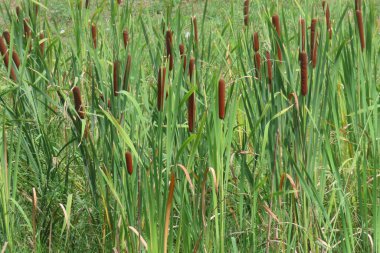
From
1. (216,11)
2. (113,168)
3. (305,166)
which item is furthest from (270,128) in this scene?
(216,11)

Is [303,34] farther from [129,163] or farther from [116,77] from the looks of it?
[129,163]

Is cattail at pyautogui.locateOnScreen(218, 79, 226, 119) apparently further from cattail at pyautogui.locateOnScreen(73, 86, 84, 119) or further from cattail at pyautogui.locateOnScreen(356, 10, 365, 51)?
cattail at pyautogui.locateOnScreen(356, 10, 365, 51)

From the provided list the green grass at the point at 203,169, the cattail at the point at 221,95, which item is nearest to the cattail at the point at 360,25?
the green grass at the point at 203,169

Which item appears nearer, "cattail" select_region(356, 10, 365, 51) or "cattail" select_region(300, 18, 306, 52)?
"cattail" select_region(300, 18, 306, 52)

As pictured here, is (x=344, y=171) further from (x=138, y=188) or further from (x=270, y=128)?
(x=138, y=188)

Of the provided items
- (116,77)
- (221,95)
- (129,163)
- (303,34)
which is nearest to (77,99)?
(116,77)

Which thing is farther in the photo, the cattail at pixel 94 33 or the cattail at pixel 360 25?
the cattail at pixel 94 33

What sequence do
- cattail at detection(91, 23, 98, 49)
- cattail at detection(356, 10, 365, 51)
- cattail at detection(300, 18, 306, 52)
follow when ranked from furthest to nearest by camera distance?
cattail at detection(91, 23, 98, 49), cattail at detection(356, 10, 365, 51), cattail at detection(300, 18, 306, 52)

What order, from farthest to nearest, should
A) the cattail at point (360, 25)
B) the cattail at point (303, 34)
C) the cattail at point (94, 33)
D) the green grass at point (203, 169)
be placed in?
the cattail at point (94, 33), the cattail at point (360, 25), the cattail at point (303, 34), the green grass at point (203, 169)

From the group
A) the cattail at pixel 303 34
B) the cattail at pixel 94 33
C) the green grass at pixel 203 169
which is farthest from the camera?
the cattail at pixel 94 33

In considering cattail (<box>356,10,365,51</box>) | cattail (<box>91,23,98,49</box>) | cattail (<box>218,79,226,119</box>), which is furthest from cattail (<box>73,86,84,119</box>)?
cattail (<box>356,10,365,51</box>)

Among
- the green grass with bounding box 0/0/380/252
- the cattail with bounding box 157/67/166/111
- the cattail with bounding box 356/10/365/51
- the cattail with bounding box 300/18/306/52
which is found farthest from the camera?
the cattail with bounding box 356/10/365/51

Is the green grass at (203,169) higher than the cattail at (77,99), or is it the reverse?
the cattail at (77,99)

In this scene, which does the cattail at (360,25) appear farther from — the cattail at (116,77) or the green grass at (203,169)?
the cattail at (116,77)
